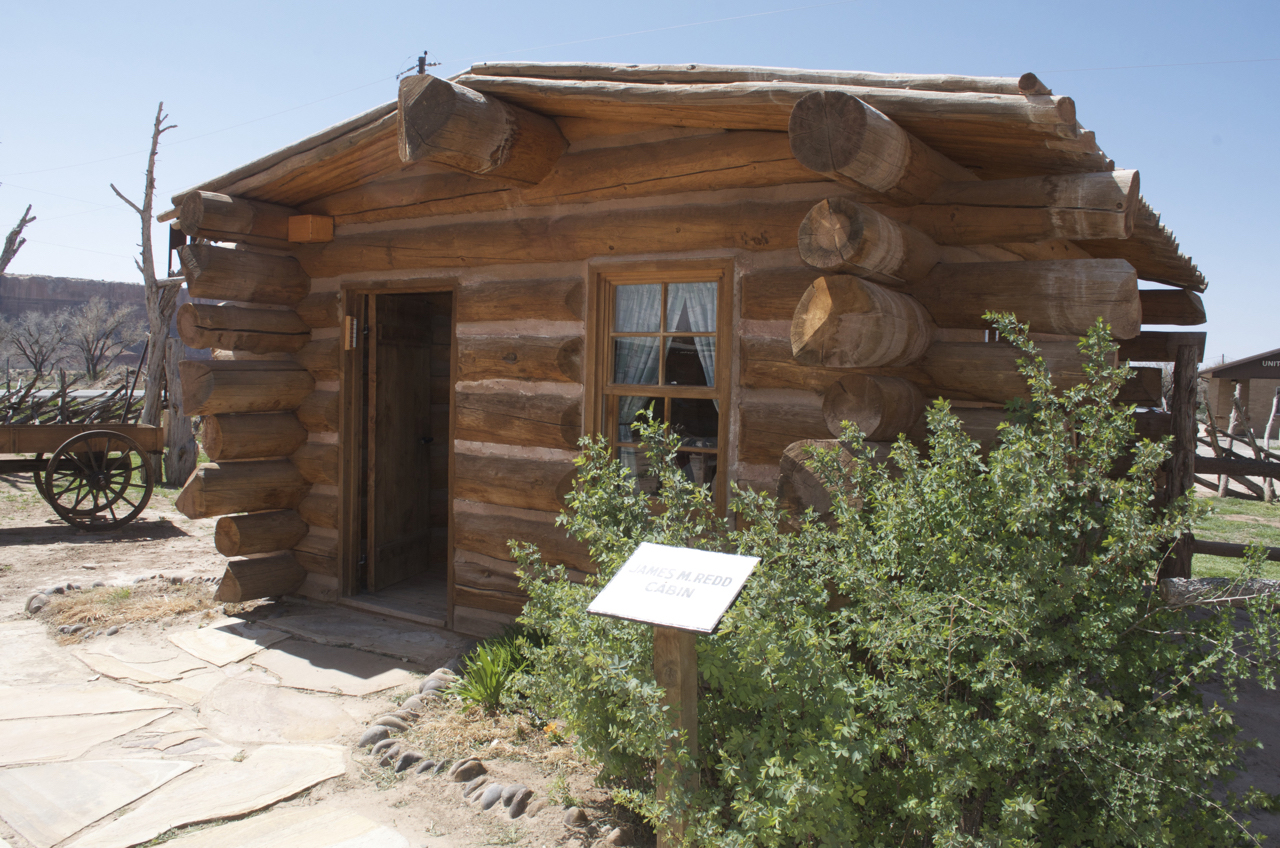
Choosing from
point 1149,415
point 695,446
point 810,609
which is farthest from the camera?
point 1149,415

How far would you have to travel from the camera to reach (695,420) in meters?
5.27

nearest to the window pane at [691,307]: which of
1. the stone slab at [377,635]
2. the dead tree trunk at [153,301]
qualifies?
the stone slab at [377,635]

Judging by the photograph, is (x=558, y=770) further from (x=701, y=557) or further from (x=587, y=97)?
(x=587, y=97)

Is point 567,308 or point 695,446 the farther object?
point 567,308

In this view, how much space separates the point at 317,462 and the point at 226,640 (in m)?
1.61

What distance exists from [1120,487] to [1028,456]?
33 cm

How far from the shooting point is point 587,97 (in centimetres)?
490

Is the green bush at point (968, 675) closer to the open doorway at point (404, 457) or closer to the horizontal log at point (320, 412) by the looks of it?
the open doorway at point (404, 457)

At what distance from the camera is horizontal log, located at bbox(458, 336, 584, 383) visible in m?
5.66

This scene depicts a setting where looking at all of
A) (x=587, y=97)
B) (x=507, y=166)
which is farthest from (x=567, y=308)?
(x=587, y=97)

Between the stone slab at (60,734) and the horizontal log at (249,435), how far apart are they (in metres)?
2.42

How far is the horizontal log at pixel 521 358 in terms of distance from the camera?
18.6 ft

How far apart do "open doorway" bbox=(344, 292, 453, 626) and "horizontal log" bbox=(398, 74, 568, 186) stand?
81.3 inches

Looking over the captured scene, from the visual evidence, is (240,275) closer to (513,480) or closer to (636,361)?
(513,480)
